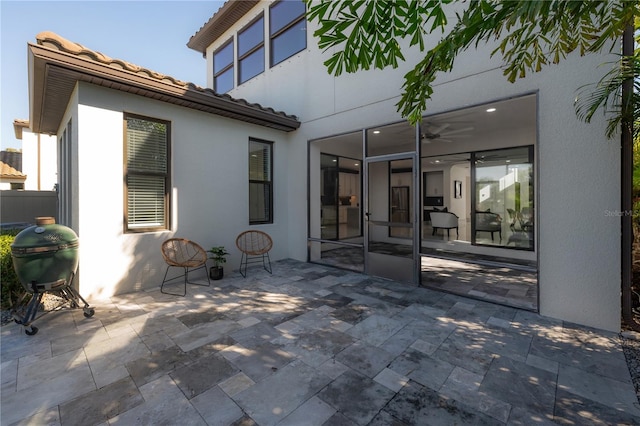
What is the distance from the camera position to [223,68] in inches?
345

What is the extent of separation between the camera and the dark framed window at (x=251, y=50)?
7.31 meters

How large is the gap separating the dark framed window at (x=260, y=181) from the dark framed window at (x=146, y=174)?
1674mm

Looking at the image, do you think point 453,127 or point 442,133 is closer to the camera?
point 453,127

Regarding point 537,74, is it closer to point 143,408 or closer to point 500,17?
point 500,17

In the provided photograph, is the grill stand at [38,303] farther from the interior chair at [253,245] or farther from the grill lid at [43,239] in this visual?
the interior chair at [253,245]

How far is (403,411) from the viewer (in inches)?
69.9

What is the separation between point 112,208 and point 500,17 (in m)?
4.77

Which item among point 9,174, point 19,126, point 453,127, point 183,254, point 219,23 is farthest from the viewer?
point 19,126

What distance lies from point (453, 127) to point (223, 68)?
23.7 feet

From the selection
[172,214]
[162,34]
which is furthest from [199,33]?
[172,214]

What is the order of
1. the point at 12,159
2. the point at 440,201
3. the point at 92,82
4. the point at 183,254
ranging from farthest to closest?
the point at 12,159 < the point at 440,201 < the point at 183,254 < the point at 92,82

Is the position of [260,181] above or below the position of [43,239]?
above

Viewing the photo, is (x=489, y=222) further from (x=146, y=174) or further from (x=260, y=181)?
(x=146, y=174)

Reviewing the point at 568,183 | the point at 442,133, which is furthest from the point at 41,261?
the point at 442,133
